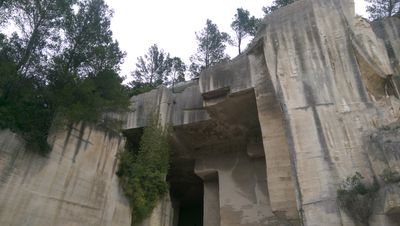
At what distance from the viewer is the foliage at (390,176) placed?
27.5 feet

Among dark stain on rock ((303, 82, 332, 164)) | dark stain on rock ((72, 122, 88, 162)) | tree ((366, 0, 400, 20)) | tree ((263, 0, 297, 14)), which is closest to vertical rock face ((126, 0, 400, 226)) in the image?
dark stain on rock ((303, 82, 332, 164))

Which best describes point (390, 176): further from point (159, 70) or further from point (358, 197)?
point (159, 70)

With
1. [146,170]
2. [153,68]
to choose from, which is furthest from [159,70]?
[146,170]

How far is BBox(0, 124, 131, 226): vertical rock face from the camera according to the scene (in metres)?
9.91

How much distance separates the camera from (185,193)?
840 inches

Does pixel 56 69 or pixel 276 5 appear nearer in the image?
pixel 56 69

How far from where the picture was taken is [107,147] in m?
13.8

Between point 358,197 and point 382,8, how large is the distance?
14.3 m

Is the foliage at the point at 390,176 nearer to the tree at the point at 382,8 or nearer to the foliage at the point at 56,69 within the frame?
the foliage at the point at 56,69

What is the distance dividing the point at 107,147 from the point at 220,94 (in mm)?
5016

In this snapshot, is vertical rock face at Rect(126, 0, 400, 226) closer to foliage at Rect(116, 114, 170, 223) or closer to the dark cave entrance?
foliage at Rect(116, 114, 170, 223)

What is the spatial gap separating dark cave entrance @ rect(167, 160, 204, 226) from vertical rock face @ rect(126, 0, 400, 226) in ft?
7.36

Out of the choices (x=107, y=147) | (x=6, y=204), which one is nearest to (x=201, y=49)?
(x=107, y=147)

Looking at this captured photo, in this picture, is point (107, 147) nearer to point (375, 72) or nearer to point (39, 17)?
point (39, 17)
